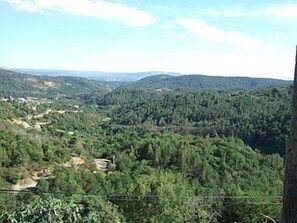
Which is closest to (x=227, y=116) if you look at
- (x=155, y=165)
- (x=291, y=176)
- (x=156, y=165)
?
(x=156, y=165)

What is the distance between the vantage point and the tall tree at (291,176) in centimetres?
187

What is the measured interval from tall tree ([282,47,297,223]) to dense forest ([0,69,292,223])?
4.52 m

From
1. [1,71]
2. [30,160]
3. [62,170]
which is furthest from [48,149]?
[1,71]

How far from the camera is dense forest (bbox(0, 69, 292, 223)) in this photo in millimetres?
15398

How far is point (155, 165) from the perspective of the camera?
51062 millimetres

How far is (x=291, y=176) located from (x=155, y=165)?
49.6 metres

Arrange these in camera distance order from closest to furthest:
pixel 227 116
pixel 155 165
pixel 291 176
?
pixel 291 176
pixel 155 165
pixel 227 116

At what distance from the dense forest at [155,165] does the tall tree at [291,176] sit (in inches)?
178

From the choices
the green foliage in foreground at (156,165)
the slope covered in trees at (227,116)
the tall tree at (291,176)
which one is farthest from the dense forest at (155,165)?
the tall tree at (291,176)

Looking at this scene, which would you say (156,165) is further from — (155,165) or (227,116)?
(227,116)

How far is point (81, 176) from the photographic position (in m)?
37.5

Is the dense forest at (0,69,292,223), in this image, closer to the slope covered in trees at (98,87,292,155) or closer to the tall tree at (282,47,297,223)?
→ the slope covered in trees at (98,87,292,155)

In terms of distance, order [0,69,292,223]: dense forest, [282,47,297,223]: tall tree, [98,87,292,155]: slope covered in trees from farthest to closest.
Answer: [98,87,292,155]: slope covered in trees → [0,69,292,223]: dense forest → [282,47,297,223]: tall tree

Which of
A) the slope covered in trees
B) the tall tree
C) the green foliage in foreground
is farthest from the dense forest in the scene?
the tall tree
